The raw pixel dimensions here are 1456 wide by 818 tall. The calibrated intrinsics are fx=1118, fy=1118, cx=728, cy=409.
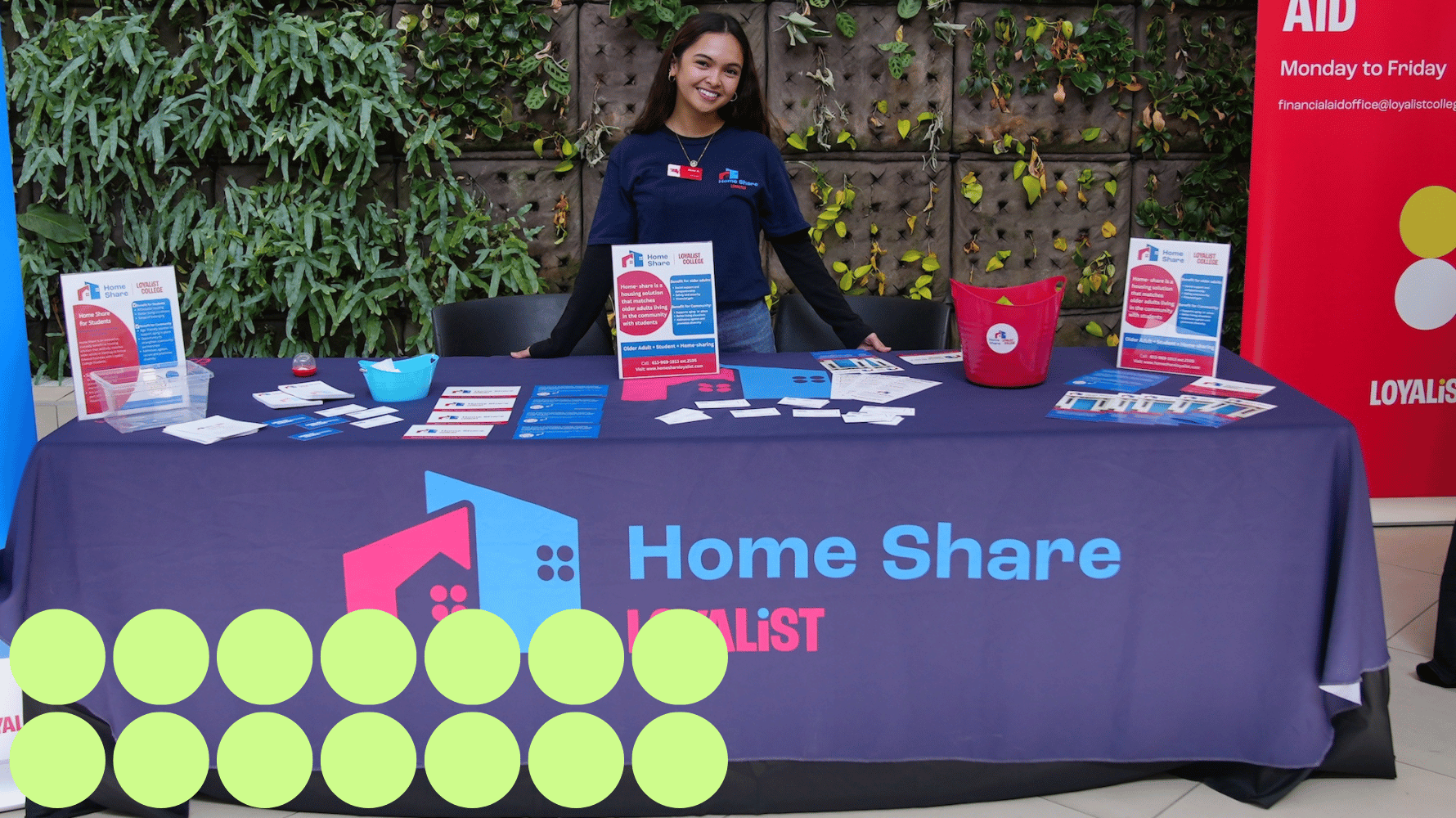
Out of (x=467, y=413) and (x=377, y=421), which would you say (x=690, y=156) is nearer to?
(x=467, y=413)

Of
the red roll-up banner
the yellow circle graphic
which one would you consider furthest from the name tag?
the yellow circle graphic

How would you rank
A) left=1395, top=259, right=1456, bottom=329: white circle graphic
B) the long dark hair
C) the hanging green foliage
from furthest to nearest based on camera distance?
1. the hanging green foliage
2. left=1395, top=259, right=1456, bottom=329: white circle graphic
3. the long dark hair

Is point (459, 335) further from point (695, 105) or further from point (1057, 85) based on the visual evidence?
point (1057, 85)

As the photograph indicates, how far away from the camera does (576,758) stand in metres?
1.92

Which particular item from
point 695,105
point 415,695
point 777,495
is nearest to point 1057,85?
point 695,105

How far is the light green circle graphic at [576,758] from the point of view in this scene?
1903 mm

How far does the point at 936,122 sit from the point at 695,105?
161cm

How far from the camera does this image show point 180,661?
187 centimetres

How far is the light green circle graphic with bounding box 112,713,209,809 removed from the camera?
1907mm

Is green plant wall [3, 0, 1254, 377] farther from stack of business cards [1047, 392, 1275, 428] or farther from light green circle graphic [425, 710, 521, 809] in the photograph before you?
light green circle graphic [425, 710, 521, 809]

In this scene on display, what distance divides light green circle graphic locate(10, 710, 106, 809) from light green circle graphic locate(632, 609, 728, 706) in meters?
0.95

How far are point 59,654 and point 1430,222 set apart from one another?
377 cm

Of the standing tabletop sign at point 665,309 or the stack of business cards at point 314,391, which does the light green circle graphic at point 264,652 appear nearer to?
the stack of business cards at point 314,391

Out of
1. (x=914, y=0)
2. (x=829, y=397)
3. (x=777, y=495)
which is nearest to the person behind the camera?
(x=777, y=495)
